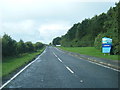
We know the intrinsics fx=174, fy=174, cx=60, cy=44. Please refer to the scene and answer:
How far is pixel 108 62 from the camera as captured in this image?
17.6 m

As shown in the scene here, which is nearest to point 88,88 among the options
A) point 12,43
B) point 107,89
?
point 107,89

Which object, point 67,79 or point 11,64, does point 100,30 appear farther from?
point 67,79

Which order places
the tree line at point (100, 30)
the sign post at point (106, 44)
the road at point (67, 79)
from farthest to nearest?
1. the sign post at point (106, 44)
2. the tree line at point (100, 30)
3. the road at point (67, 79)

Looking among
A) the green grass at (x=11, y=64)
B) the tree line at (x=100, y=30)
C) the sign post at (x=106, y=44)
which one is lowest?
the green grass at (x=11, y=64)

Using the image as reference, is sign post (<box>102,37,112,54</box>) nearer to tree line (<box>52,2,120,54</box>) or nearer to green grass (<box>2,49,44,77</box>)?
tree line (<box>52,2,120,54</box>)

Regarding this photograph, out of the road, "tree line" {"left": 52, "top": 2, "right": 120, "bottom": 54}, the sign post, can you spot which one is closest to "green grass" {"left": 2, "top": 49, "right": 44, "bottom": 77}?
the road

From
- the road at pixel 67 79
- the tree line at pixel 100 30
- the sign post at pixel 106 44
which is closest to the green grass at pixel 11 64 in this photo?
the road at pixel 67 79

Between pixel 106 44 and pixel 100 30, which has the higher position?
pixel 100 30

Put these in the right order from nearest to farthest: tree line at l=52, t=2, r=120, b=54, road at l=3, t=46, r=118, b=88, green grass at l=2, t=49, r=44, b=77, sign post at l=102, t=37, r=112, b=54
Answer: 1. road at l=3, t=46, r=118, b=88
2. green grass at l=2, t=49, r=44, b=77
3. tree line at l=52, t=2, r=120, b=54
4. sign post at l=102, t=37, r=112, b=54

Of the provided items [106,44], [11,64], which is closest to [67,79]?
[11,64]

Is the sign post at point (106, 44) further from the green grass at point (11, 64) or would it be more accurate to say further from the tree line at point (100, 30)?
the green grass at point (11, 64)

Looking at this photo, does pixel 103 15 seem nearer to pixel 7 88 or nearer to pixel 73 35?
pixel 73 35

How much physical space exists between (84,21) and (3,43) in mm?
125865

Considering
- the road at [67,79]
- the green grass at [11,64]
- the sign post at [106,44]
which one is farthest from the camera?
the sign post at [106,44]
